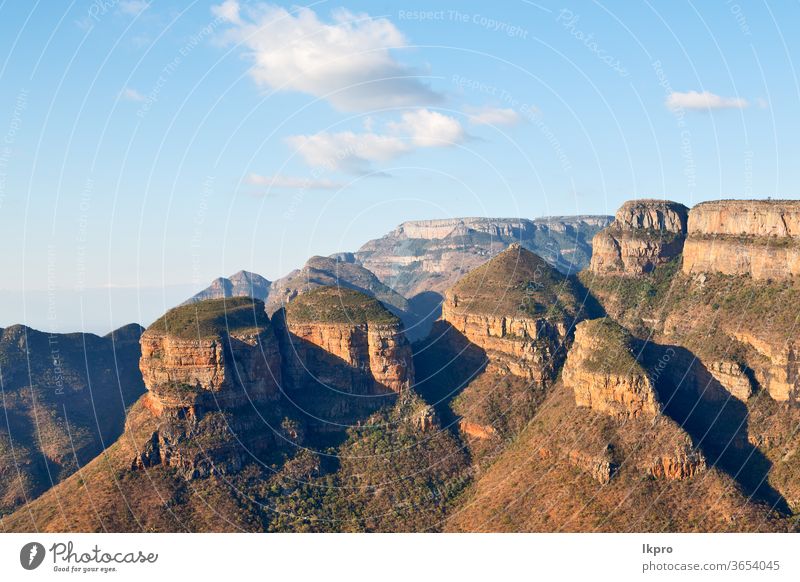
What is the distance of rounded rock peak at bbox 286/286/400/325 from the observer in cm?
11350

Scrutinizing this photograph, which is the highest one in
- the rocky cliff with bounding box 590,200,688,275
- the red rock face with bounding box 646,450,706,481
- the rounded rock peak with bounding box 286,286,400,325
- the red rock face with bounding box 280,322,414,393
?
the rocky cliff with bounding box 590,200,688,275

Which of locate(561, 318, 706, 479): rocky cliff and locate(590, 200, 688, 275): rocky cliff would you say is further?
locate(590, 200, 688, 275): rocky cliff

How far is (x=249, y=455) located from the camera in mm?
98500

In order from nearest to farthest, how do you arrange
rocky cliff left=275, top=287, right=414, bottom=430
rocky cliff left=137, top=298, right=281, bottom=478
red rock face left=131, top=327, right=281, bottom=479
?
red rock face left=131, top=327, right=281, bottom=479 < rocky cliff left=137, top=298, right=281, bottom=478 < rocky cliff left=275, top=287, right=414, bottom=430

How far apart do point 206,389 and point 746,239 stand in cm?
8006

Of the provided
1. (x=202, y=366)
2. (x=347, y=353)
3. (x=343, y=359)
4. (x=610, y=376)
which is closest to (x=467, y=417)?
(x=347, y=353)

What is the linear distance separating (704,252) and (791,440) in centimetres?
4348

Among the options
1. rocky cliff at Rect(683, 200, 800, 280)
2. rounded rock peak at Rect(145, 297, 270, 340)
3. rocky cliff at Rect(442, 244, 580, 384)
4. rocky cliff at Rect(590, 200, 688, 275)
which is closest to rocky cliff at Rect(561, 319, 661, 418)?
rocky cliff at Rect(442, 244, 580, 384)

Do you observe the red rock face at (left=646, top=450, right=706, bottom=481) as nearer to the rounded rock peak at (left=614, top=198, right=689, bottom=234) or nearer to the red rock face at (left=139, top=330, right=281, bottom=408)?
the red rock face at (left=139, top=330, right=281, bottom=408)

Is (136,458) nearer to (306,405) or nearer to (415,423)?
(306,405)

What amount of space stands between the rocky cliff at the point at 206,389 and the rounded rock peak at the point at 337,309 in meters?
9.01

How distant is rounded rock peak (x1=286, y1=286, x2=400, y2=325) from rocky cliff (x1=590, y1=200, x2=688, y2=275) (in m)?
51.2

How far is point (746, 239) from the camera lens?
4648 inches

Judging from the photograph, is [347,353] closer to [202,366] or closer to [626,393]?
[202,366]
